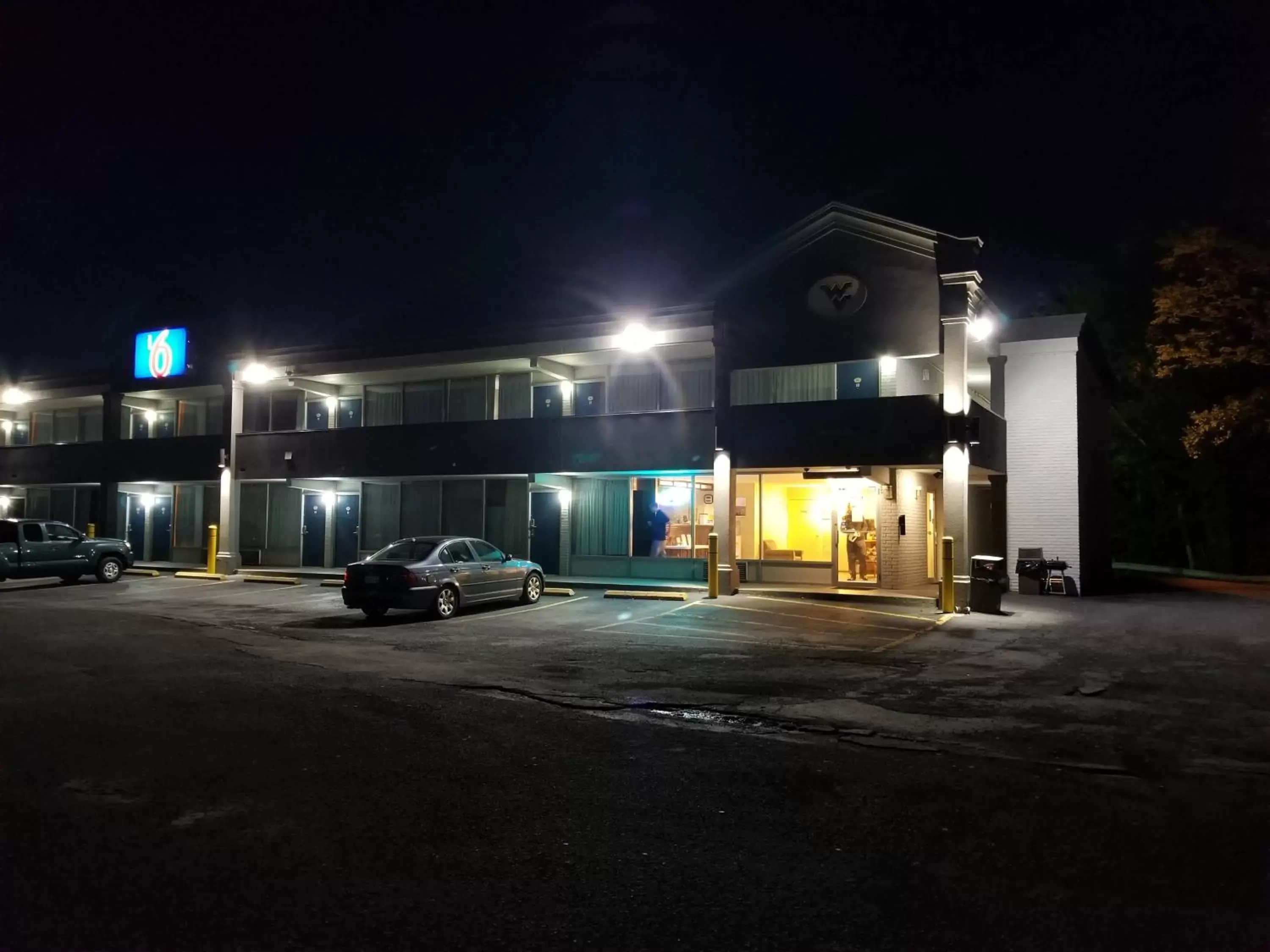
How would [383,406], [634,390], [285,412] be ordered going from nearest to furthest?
[634,390]
[383,406]
[285,412]

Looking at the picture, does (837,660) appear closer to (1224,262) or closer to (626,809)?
(626,809)

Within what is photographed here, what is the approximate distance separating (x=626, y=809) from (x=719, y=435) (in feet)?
51.2

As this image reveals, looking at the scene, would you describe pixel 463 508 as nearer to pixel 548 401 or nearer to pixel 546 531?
pixel 546 531

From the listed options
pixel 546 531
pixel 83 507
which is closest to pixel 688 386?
pixel 546 531

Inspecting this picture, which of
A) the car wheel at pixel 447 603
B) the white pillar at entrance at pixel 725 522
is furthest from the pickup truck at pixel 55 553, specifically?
the white pillar at entrance at pixel 725 522

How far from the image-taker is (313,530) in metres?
28.5

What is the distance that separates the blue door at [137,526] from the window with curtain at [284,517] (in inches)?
241

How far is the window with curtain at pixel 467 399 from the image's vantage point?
26.1 metres

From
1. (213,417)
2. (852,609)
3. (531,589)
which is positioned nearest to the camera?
(852,609)

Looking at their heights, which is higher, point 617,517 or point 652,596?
point 617,517

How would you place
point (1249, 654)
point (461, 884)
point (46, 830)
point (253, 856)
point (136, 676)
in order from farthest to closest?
point (1249, 654), point (136, 676), point (46, 830), point (253, 856), point (461, 884)

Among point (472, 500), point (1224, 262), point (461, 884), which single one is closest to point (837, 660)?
point (461, 884)

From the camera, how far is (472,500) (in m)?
26.0

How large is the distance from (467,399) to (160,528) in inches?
536
